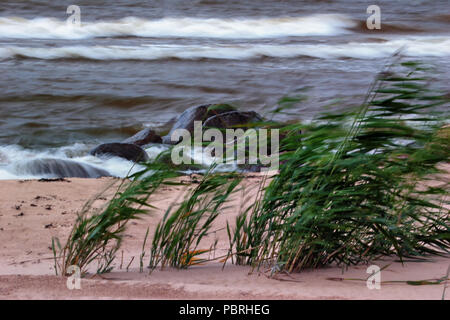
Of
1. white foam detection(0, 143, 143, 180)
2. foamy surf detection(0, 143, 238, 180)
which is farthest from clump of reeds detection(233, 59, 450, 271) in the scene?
white foam detection(0, 143, 143, 180)

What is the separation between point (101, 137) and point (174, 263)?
6579 mm

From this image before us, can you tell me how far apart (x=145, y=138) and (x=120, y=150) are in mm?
843

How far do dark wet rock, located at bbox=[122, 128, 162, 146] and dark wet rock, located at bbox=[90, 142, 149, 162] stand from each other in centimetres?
56

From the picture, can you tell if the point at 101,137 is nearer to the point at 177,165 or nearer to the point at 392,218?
the point at 177,165

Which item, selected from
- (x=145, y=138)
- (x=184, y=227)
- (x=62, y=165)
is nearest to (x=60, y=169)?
(x=62, y=165)

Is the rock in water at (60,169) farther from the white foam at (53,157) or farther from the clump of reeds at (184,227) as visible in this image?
the clump of reeds at (184,227)

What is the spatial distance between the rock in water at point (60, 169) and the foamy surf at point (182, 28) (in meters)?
11.2

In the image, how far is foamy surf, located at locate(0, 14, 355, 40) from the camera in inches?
750

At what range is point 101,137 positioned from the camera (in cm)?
962

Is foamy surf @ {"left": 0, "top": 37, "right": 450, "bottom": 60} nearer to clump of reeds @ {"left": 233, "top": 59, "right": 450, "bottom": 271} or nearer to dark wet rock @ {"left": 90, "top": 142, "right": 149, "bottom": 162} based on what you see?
dark wet rock @ {"left": 90, "top": 142, "right": 149, "bottom": 162}

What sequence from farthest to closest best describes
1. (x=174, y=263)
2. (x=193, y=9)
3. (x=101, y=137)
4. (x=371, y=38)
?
(x=193, y=9)
(x=371, y=38)
(x=101, y=137)
(x=174, y=263)

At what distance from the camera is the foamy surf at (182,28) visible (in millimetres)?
19047

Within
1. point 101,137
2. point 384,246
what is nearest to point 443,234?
point 384,246

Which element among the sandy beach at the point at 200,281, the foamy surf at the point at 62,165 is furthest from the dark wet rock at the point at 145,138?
the sandy beach at the point at 200,281
